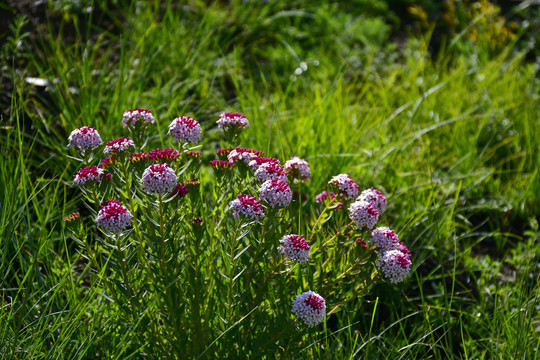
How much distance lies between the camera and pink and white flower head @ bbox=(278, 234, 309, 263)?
1.86 metres

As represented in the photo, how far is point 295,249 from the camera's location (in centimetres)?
186

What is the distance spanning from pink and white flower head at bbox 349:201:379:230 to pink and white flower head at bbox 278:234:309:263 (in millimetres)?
236

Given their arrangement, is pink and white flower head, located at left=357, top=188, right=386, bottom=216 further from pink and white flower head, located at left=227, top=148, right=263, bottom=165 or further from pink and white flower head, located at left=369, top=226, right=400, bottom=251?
pink and white flower head, located at left=227, top=148, right=263, bottom=165

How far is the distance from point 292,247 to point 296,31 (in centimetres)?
367

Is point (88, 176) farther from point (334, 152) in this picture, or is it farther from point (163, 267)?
point (334, 152)

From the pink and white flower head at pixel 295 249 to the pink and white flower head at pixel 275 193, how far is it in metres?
0.14

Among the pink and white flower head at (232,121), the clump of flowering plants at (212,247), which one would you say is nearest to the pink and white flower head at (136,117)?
the clump of flowering plants at (212,247)

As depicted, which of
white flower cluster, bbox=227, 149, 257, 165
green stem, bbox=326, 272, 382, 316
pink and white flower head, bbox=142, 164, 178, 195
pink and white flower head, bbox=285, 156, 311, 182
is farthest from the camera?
pink and white flower head, bbox=285, 156, 311, 182

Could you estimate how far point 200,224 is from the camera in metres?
1.88

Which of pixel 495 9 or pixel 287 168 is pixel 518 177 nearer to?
pixel 287 168

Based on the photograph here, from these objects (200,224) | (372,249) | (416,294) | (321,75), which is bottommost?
(416,294)

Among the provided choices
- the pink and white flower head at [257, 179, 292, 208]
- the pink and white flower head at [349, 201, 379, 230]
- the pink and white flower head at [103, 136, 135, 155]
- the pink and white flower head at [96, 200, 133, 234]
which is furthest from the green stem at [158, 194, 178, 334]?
the pink and white flower head at [349, 201, 379, 230]

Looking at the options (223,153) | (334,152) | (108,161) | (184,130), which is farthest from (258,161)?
(334,152)

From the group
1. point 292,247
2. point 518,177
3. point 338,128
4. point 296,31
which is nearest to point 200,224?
point 292,247
